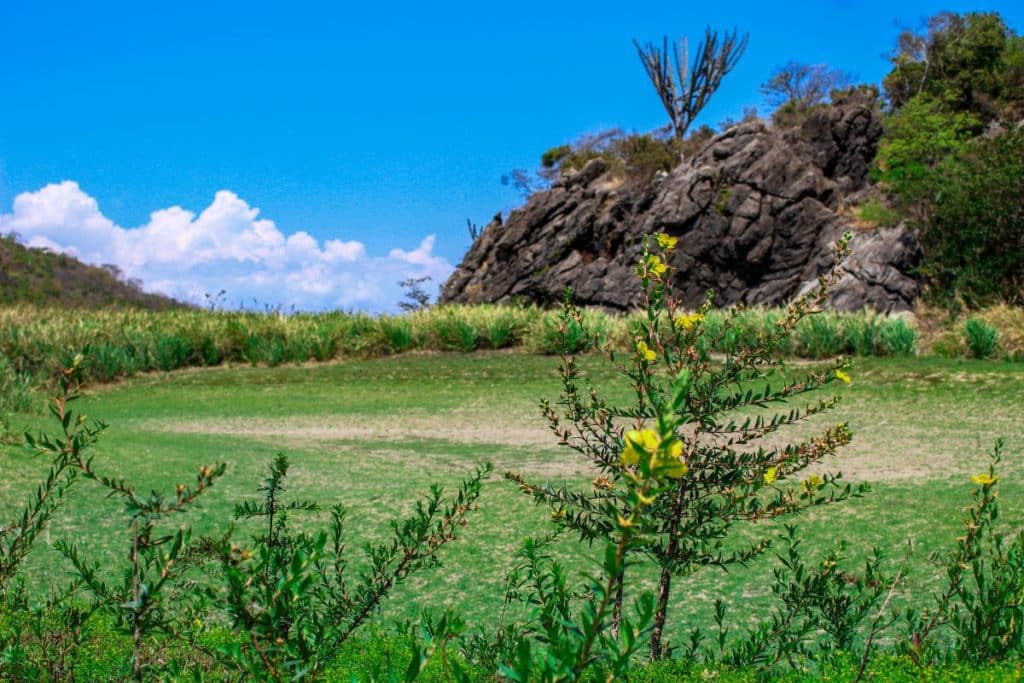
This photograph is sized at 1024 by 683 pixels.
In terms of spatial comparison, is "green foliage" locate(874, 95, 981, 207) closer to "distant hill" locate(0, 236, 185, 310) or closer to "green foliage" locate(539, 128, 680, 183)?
"green foliage" locate(539, 128, 680, 183)

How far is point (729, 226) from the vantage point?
24547mm

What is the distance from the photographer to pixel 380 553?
2.24 m

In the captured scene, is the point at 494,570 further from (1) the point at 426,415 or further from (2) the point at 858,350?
(2) the point at 858,350

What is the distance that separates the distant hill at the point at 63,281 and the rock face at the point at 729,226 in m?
20.4

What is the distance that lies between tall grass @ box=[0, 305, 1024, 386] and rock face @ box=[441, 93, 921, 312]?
8.18 m

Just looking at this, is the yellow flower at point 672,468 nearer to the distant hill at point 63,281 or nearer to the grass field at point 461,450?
the grass field at point 461,450

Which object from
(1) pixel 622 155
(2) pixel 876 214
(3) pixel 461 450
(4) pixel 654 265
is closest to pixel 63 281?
(1) pixel 622 155

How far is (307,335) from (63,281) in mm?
33209

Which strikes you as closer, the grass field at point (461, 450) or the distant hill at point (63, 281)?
the grass field at point (461, 450)

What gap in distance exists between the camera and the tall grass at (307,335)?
42.2 ft

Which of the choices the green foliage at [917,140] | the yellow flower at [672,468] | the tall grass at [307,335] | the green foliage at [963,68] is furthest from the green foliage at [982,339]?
the green foliage at [963,68]

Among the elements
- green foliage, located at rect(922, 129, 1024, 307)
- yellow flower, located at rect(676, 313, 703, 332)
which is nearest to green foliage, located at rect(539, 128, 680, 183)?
green foliage, located at rect(922, 129, 1024, 307)

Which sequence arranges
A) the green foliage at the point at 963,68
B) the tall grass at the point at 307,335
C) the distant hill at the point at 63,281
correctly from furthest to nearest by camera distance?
the distant hill at the point at 63,281
the green foliage at the point at 963,68
the tall grass at the point at 307,335

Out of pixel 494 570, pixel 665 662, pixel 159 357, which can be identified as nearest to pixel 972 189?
pixel 159 357
